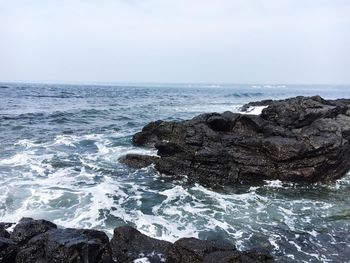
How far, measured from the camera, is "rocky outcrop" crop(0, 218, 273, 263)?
7.83 metres

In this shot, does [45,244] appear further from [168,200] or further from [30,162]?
[30,162]

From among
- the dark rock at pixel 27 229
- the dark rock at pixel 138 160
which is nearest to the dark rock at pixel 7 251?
the dark rock at pixel 27 229

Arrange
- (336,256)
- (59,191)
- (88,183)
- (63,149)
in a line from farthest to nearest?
(63,149)
(88,183)
(59,191)
(336,256)

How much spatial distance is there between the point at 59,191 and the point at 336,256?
379 inches

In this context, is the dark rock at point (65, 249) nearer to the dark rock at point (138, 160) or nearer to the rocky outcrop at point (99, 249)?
the rocky outcrop at point (99, 249)

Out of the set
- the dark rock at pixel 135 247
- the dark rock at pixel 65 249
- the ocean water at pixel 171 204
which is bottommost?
the ocean water at pixel 171 204

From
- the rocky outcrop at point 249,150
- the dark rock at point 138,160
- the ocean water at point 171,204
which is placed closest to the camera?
the ocean water at point 171,204

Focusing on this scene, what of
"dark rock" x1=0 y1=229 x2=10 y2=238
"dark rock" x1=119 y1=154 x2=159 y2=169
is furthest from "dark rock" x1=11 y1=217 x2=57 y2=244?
"dark rock" x1=119 y1=154 x2=159 y2=169

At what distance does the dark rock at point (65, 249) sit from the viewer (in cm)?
773

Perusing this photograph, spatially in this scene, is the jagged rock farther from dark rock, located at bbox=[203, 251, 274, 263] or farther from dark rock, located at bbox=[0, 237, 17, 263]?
dark rock, located at bbox=[0, 237, 17, 263]

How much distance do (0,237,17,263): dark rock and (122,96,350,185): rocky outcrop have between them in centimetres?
916

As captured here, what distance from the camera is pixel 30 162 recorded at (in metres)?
18.7

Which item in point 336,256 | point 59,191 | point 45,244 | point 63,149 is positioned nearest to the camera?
point 45,244

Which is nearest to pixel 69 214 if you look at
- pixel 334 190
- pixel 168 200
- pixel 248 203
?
pixel 168 200
